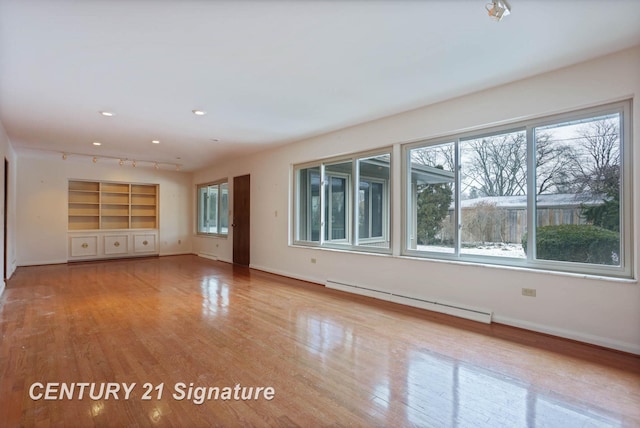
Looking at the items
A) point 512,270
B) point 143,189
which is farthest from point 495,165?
point 143,189

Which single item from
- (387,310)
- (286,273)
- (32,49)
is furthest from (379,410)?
(286,273)

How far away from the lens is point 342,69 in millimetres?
3109

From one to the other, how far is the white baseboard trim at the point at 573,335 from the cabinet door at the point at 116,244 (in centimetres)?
898

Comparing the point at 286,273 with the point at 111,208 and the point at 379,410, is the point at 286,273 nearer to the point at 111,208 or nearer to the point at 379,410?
the point at 379,410

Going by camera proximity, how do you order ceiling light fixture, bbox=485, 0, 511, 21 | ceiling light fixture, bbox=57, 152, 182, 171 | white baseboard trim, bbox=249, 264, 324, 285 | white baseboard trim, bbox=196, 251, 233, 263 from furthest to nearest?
1. white baseboard trim, bbox=196, 251, 233, 263
2. ceiling light fixture, bbox=57, 152, 182, 171
3. white baseboard trim, bbox=249, 264, 324, 285
4. ceiling light fixture, bbox=485, 0, 511, 21

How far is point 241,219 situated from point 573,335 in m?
6.31

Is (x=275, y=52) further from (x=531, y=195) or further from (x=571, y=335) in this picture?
(x=571, y=335)

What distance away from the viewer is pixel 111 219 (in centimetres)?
901

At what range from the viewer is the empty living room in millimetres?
2154

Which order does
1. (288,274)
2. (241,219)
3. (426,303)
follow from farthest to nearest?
(241,219) → (288,274) → (426,303)

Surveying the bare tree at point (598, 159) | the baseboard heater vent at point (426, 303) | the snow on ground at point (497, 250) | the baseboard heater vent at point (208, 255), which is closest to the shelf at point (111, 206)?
the baseboard heater vent at point (208, 255)

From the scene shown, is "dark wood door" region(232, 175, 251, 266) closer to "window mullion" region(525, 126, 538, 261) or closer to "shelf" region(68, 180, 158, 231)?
"shelf" region(68, 180, 158, 231)

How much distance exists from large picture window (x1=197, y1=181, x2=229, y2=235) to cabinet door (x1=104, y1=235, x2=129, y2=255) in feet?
6.44

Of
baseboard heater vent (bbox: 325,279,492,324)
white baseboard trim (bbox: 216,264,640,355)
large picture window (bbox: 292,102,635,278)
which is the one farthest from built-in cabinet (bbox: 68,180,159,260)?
white baseboard trim (bbox: 216,264,640,355)
